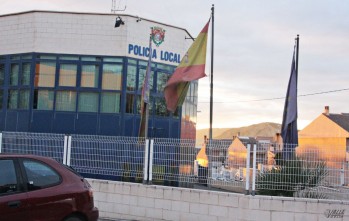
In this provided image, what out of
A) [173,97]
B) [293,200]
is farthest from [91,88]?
[293,200]

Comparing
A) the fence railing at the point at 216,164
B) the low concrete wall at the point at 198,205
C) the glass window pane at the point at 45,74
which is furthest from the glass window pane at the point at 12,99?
the low concrete wall at the point at 198,205

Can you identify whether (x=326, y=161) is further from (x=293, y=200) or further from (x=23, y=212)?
(x=23, y=212)

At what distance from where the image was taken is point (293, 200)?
934cm

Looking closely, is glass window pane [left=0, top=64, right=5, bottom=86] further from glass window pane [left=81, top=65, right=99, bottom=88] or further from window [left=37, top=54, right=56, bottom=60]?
glass window pane [left=81, top=65, right=99, bottom=88]

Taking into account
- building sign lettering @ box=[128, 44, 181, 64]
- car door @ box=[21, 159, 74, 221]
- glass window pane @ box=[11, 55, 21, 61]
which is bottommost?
car door @ box=[21, 159, 74, 221]

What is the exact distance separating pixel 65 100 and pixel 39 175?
37.5 ft

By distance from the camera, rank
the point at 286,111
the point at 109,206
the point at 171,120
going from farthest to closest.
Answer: the point at 171,120, the point at 286,111, the point at 109,206

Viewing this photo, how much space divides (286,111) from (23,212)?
29.3 ft

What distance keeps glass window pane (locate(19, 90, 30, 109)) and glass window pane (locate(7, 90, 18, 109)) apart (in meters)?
0.26

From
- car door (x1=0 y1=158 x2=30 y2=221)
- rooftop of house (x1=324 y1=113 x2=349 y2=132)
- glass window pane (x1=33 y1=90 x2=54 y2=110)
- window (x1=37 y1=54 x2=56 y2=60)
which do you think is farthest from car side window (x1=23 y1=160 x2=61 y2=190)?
rooftop of house (x1=324 y1=113 x2=349 y2=132)

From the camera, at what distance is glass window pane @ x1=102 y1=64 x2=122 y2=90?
58.1ft

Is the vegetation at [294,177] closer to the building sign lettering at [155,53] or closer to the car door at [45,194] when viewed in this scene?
the car door at [45,194]

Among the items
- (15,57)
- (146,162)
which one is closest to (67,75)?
(15,57)

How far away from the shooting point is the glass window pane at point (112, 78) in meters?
17.7
